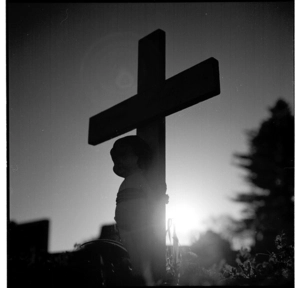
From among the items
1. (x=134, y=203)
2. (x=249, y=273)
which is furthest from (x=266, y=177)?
(x=134, y=203)

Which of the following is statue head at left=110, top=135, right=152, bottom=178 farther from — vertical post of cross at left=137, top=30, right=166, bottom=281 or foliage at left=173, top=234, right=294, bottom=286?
foliage at left=173, top=234, right=294, bottom=286

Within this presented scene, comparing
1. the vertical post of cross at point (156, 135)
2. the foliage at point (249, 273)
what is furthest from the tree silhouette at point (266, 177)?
the foliage at point (249, 273)

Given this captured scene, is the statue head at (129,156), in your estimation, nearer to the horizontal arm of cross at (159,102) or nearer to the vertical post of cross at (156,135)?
the vertical post of cross at (156,135)

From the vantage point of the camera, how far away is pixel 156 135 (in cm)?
292

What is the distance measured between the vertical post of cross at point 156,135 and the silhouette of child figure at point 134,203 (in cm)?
7

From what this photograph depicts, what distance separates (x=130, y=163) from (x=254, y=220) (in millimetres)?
12738

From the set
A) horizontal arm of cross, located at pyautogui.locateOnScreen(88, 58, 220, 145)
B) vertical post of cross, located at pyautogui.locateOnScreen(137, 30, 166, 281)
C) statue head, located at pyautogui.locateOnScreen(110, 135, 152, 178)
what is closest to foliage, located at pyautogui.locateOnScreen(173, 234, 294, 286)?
vertical post of cross, located at pyautogui.locateOnScreen(137, 30, 166, 281)

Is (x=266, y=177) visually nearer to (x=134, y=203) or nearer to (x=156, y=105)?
(x=156, y=105)

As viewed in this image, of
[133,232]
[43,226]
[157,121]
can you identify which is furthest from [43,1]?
[133,232]

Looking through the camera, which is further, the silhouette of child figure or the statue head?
the statue head

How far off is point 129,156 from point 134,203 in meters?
0.37

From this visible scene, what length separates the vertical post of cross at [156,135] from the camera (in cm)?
249

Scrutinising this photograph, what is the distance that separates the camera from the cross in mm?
2623
